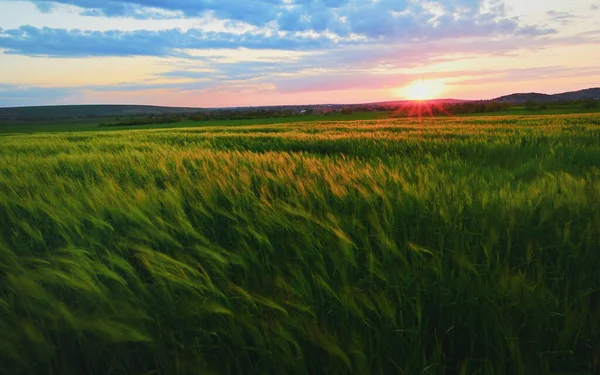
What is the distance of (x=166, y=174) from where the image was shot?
3033 millimetres

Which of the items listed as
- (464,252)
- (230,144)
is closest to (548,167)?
(464,252)

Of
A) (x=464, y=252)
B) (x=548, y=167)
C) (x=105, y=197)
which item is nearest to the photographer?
(x=464, y=252)

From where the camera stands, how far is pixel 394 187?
7.00 ft

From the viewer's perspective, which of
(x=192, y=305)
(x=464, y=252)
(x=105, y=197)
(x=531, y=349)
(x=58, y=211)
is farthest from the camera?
(x=105, y=197)

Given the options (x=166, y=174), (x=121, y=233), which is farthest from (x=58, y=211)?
(x=166, y=174)

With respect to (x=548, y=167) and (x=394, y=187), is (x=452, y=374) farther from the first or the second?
(x=548, y=167)

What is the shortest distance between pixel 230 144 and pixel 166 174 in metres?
4.67

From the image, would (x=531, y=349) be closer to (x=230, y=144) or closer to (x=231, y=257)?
(x=231, y=257)

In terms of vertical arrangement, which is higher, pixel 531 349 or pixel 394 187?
pixel 394 187

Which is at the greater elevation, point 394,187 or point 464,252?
point 394,187

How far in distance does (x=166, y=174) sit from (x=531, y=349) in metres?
2.82

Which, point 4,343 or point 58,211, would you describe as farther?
point 58,211

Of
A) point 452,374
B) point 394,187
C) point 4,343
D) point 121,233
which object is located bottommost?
point 452,374

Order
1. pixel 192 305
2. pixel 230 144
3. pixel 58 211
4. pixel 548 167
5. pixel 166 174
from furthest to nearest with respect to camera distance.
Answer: pixel 230 144 → pixel 548 167 → pixel 166 174 → pixel 58 211 → pixel 192 305
